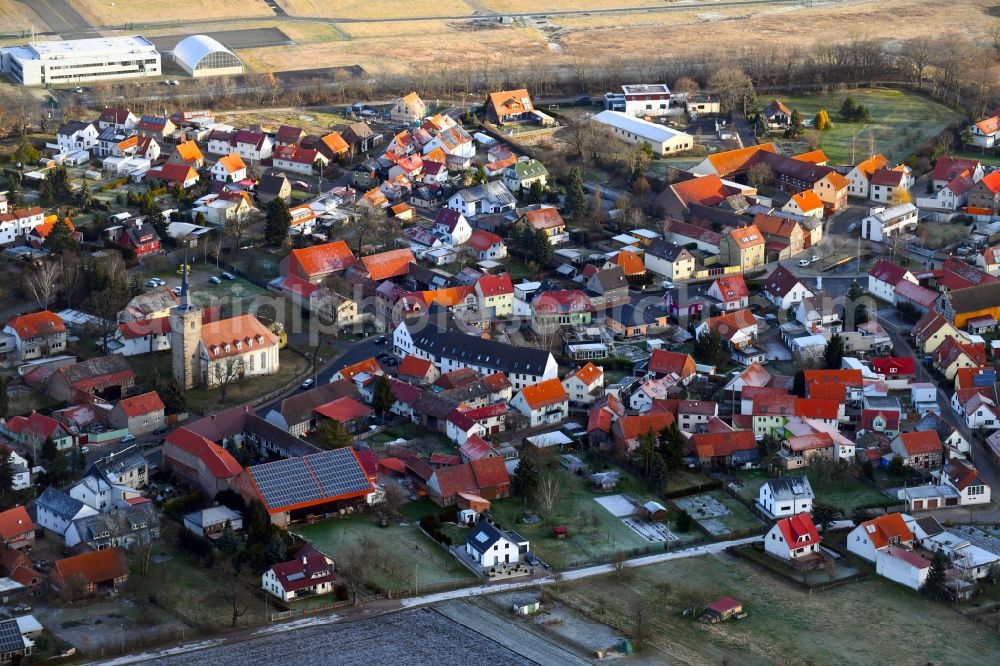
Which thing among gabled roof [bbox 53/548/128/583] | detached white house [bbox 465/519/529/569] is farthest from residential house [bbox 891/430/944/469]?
gabled roof [bbox 53/548/128/583]

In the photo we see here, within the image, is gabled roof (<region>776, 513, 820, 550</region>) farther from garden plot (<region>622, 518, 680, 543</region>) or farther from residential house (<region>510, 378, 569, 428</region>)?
residential house (<region>510, 378, 569, 428</region>)

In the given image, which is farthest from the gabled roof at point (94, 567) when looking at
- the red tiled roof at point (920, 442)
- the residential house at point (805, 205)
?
the residential house at point (805, 205)

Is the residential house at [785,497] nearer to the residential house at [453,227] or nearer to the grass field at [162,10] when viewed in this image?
the residential house at [453,227]

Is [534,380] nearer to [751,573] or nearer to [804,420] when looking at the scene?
Answer: [804,420]

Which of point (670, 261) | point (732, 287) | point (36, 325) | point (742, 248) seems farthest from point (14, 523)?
point (742, 248)

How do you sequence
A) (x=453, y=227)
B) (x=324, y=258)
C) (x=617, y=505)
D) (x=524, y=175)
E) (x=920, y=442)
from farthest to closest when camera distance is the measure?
1. (x=524, y=175)
2. (x=453, y=227)
3. (x=324, y=258)
4. (x=920, y=442)
5. (x=617, y=505)

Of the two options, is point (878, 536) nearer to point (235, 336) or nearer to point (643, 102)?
point (235, 336)
